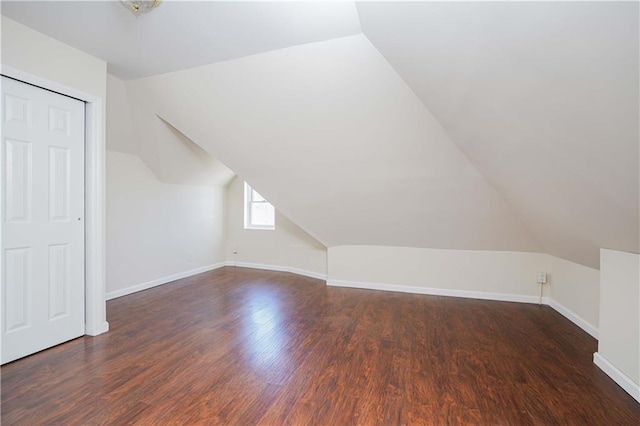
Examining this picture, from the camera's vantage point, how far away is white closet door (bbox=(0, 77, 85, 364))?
2.26 m

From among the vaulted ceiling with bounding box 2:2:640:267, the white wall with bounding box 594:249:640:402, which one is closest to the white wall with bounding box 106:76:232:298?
the vaulted ceiling with bounding box 2:2:640:267

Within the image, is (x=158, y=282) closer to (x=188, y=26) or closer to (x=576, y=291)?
(x=188, y=26)

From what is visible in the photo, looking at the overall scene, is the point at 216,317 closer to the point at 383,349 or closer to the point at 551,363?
the point at 383,349

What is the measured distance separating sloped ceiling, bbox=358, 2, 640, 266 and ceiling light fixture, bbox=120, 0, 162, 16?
4.28ft

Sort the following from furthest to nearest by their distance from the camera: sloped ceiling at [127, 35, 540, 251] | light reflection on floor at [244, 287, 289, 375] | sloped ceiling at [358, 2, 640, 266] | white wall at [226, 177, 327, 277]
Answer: white wall at [226, 177, 327, 277], sloped ceiling at [127, 35, 540, 251], light reflection on floor at [244, 287, 289, 375], sloped ceiling at [358, 2, 640, 266]

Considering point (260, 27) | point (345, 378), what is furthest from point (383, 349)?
point (260, 27)

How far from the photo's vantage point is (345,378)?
2.12 m

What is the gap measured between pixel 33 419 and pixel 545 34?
3.01 m

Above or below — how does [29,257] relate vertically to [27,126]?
below

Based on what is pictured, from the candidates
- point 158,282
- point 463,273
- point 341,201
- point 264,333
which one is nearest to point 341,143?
point 341,201

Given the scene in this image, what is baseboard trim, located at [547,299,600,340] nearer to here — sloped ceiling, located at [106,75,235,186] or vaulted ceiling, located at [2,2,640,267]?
vaulted ceiling, located at [2,2,640,267]

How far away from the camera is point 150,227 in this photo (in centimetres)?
445

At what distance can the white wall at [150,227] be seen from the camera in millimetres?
3955

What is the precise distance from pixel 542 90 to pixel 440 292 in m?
3.43
